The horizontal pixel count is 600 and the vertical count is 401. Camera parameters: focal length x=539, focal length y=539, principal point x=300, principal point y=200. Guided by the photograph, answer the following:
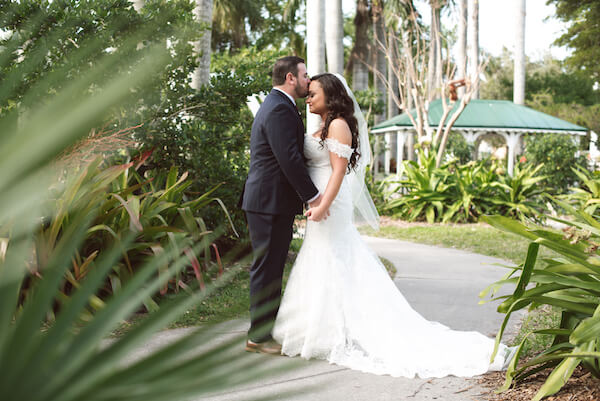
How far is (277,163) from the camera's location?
155 inches

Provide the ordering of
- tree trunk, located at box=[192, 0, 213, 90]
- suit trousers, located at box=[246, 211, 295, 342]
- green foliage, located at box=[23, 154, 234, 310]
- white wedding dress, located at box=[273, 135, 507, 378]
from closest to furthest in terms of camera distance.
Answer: white wedding dress, located at box=[273, 135, 507, 378]
suit trousers, located at box=[246, 211, 295, 342]
green foliage, located at box=[23, 154, 234, 310]
tree trunk, located at box=[192, 0, 213, 90]

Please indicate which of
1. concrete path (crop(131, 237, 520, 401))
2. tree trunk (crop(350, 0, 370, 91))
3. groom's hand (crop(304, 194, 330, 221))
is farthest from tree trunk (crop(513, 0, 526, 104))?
groom's hand (crop(304, 194, 330, 221))

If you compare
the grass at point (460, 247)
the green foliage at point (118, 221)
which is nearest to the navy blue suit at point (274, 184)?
the green foliage at point (118, 221)

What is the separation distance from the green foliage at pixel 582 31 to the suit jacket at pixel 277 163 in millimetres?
28547

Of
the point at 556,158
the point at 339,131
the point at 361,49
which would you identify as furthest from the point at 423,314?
the point at 361,49

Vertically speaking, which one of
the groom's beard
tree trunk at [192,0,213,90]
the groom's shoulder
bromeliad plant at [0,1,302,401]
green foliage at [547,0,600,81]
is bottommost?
bromeliad plant at [0,1,302,401]

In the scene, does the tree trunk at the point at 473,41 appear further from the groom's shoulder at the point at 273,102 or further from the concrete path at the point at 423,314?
the groom's shoulder at the point at 273,102

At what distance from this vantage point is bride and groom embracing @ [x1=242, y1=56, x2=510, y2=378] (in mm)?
3770

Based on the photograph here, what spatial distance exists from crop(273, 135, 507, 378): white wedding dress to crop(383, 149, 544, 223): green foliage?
26.7 feet

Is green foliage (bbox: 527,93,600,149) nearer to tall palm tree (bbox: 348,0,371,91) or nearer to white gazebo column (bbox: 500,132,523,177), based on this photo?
white gazebo column (bbox: 500,132,523,177)

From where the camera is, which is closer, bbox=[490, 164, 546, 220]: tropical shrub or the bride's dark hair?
the bride's dark hair

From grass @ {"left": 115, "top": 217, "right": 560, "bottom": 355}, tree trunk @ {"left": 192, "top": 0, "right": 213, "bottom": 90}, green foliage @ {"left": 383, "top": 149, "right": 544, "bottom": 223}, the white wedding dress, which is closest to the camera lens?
the white wedding dress

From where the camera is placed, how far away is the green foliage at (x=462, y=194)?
12.0 m

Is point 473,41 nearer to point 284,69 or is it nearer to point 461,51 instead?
point 461,51
